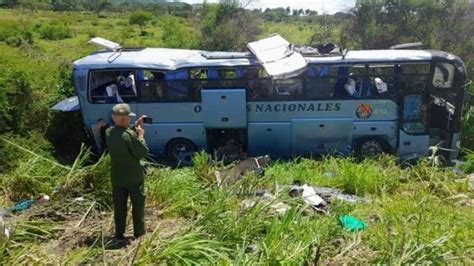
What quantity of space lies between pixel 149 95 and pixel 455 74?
6.82 meters

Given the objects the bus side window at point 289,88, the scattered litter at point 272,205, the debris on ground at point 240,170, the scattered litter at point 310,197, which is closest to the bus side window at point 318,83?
the bus side window at point 289,88

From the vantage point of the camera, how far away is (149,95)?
10.9m

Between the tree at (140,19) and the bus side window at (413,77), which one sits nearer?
the bus side window at (413,77)

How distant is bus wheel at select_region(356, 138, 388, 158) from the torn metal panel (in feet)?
7.57

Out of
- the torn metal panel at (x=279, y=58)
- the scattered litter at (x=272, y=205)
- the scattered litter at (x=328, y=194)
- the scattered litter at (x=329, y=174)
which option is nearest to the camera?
the scattered litter at (x=272, y=205)

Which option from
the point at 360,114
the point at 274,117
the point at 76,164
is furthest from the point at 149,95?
the point at 360,114

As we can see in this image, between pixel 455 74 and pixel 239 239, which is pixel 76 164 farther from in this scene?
pixel 455 74

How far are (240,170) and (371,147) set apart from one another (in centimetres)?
400

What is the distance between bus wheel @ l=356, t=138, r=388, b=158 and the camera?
1097 cm

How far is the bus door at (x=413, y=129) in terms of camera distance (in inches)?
416

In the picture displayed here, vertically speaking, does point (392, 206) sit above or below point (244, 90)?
below

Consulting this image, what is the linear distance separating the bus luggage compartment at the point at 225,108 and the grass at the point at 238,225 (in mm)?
2829

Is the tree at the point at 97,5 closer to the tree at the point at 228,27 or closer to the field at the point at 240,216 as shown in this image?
the tree at the point at 228,27

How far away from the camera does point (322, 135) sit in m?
10.9
